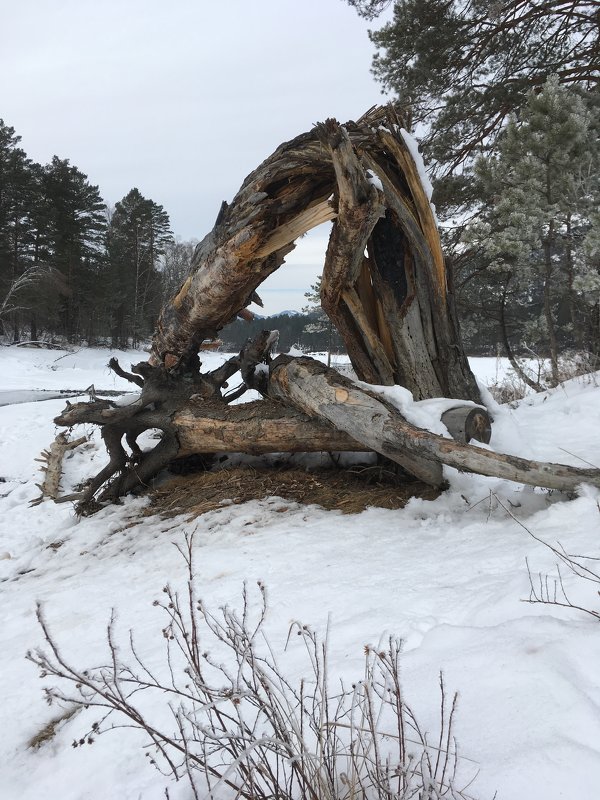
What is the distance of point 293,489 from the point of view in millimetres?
3955

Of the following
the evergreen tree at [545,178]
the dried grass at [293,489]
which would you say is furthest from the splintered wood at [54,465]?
the evergreen tree at [545,178]

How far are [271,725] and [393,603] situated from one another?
0.82m

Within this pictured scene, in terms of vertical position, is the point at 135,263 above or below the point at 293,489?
above

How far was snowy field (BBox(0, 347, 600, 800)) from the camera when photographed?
119 cm

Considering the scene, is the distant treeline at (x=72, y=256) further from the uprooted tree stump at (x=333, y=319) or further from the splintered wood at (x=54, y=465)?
the uprooted tree stump at (x=333, y=319)

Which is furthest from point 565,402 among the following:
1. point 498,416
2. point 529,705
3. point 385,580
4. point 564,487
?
point 529,705

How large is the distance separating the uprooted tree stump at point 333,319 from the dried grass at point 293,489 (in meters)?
0.22

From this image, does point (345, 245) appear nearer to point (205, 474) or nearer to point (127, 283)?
point (205, 474)

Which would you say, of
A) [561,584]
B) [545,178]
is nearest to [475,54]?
[545,178]

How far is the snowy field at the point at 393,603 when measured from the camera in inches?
46.9

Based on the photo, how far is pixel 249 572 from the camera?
2637mm

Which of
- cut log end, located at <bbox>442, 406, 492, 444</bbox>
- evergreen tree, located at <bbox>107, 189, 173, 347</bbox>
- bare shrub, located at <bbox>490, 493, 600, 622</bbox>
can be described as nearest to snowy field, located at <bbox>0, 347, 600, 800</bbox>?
bare shrub, located at <bbox>490, 493, 600, 622</bbox>

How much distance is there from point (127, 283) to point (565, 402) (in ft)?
104

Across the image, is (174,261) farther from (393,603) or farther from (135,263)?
(393,603)
